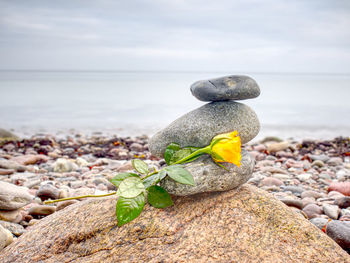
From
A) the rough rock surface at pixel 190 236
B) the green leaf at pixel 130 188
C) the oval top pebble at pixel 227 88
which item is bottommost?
the rough rock surface at pixel 190 236

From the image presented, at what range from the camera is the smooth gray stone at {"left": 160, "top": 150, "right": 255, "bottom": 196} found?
219cm

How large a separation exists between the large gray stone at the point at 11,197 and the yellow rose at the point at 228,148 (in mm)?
2049

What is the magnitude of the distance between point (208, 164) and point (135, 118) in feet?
38.6

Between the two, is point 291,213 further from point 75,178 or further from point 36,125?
point 36,125

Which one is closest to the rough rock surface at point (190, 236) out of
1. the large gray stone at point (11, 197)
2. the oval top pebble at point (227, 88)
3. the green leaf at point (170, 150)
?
the green leaf at point (170, 150)

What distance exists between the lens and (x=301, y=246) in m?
2.09

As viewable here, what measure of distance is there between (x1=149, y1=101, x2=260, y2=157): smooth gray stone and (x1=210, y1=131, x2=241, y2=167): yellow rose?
0.39 metres

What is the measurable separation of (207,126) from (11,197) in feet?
6.46

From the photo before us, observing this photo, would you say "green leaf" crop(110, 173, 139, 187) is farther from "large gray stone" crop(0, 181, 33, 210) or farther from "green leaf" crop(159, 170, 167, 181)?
"large gray stone" crop(0, 181, 33, 210)

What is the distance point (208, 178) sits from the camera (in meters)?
2.25

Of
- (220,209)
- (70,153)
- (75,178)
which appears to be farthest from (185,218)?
(70,153)

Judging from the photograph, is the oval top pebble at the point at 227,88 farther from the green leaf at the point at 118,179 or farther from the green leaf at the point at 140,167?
the green leaf at the point at 118,179

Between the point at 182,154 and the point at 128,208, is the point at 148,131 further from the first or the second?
the point at 128,208

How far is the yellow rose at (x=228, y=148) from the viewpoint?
79.7 inches
